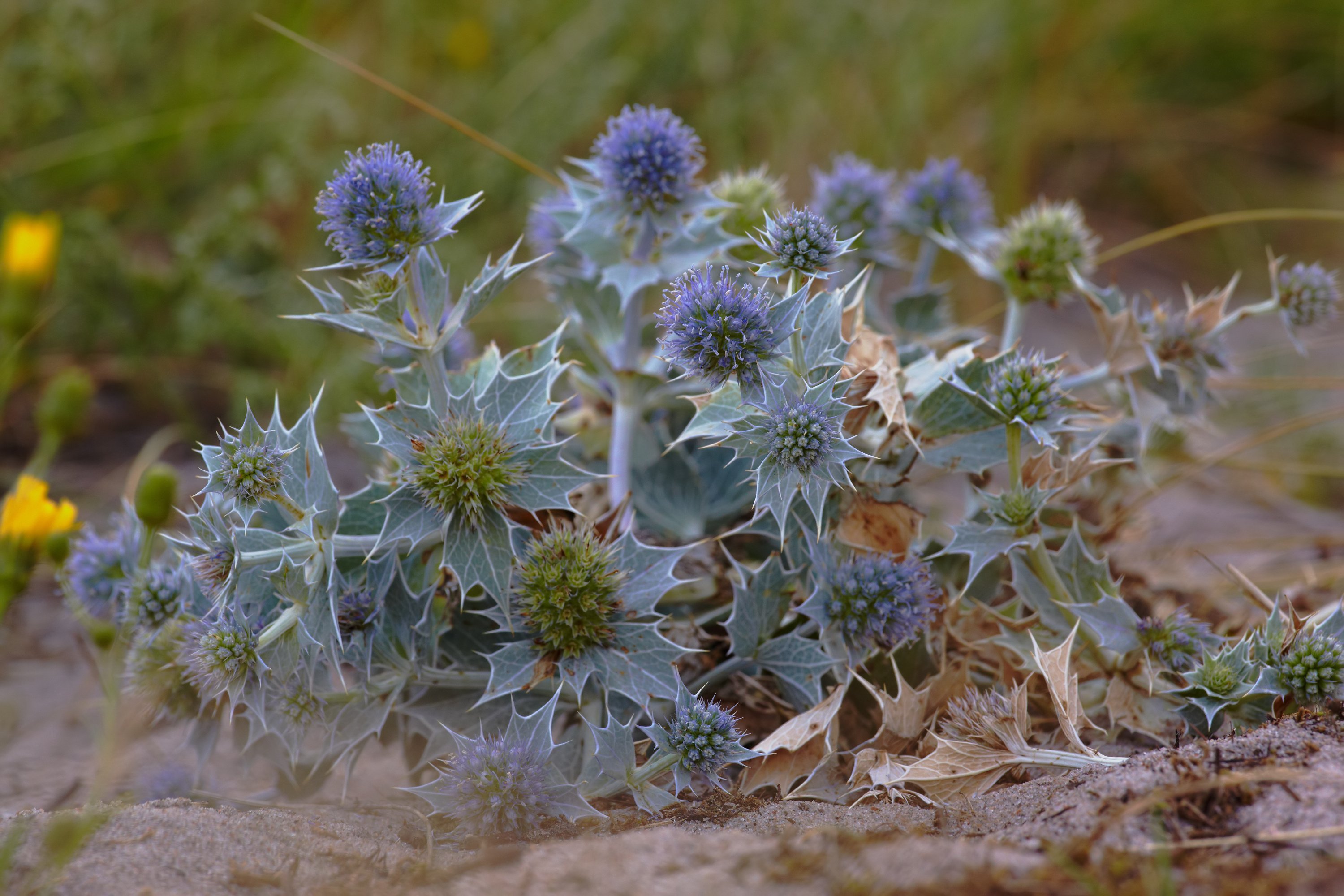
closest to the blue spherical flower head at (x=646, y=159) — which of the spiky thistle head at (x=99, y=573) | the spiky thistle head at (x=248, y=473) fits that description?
the spiky thistle head at (x=248, y=473)

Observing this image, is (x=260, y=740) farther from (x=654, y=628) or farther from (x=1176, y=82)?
(x=1176, y=82)

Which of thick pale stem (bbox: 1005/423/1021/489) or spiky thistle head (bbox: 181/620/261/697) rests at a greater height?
thick pale stem (bbox: 1005/423/1021/489)

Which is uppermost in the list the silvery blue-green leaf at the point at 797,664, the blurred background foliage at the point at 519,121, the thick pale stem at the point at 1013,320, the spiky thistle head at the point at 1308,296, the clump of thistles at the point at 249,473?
the blurred background foliage at the point at 519,121

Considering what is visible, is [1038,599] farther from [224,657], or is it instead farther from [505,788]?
[224,657]

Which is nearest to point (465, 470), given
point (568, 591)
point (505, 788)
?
point (568, 591)

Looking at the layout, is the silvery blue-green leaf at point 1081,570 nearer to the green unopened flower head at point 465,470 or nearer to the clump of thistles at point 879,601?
the clump of thistles at point 879,601

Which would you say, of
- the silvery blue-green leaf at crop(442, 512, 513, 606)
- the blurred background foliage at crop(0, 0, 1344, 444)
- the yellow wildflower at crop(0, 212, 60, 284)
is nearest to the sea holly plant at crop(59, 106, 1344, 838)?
the silvery blue-green leaf at crop(442, 512, 513, 606)

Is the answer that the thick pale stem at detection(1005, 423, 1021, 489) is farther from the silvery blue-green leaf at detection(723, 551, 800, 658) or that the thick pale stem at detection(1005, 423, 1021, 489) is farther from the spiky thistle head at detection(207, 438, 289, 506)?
the spiky thistle head at detection(207, 438, 289, 506)
